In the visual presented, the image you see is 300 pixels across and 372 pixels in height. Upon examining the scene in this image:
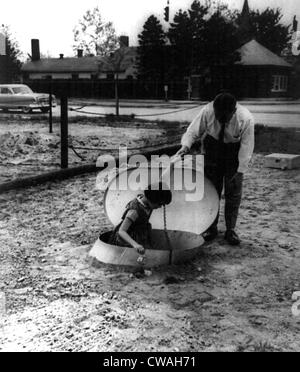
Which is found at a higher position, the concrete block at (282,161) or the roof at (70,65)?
the roof at (70,65)

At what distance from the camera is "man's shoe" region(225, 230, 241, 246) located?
495 centimetres

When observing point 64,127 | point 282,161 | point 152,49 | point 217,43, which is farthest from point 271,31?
point 64,127

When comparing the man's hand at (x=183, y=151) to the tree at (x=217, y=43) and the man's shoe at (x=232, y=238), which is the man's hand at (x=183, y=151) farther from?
the tree at (x=217, y=43)

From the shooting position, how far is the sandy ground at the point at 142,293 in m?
3.09

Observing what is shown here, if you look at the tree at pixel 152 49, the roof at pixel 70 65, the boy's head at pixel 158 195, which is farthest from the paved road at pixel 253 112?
the roof at pixel 70 65

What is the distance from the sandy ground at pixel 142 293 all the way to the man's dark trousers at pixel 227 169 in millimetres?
385

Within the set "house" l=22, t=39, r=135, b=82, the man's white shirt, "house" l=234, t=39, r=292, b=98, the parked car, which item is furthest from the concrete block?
"house" l=22, t=39, r=135, b=82

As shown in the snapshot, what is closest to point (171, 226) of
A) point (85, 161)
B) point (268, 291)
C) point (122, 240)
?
point (122, 240)

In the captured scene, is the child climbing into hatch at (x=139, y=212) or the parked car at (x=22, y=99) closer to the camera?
the child climbing into hatch at (x=139, y=212)

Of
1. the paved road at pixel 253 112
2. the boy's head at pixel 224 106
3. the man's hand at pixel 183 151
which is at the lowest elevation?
the paved road at pixel 253 112

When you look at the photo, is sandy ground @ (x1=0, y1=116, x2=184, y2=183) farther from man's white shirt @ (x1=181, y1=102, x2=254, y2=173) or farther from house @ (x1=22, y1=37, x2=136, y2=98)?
house @ (x1=22, y1=37, x2=136, y2=98)

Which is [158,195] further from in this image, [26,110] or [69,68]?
[69,68]

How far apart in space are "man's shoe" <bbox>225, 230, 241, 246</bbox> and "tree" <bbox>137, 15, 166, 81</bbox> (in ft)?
124

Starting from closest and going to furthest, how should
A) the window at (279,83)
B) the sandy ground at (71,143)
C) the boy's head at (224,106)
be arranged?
1. the boy's head at (224,106)
2. the sandy ground at (71,143)
3. the window at (279,83)
